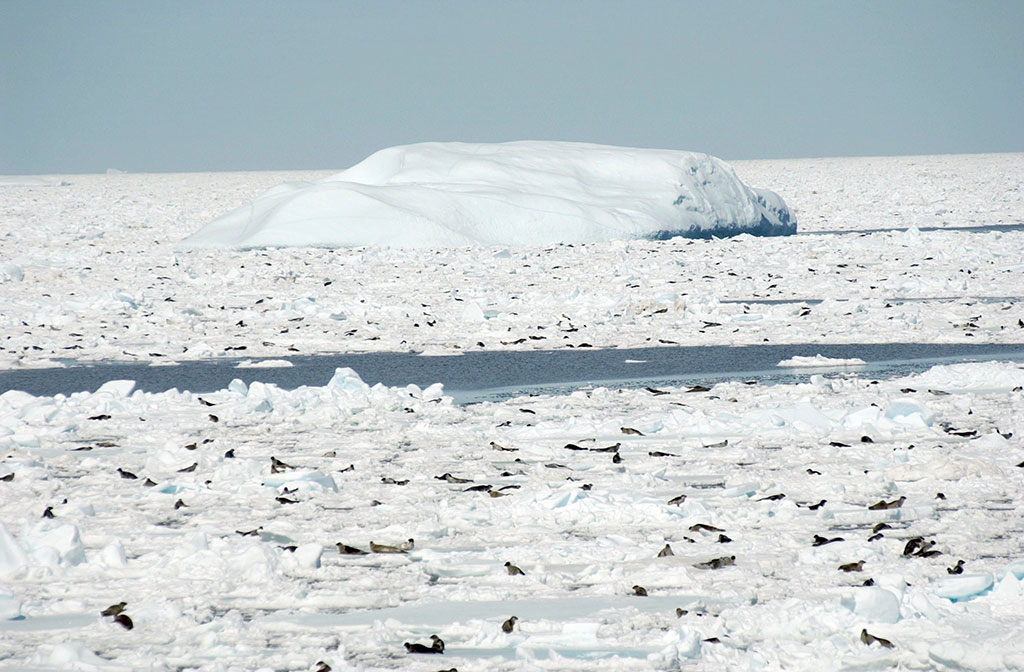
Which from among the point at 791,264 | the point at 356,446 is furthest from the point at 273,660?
the point at 791,264

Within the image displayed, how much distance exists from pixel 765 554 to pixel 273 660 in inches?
65.6

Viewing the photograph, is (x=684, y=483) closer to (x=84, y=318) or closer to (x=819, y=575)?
(x=819, y=575)

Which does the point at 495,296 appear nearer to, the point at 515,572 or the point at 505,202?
the point at 505,202

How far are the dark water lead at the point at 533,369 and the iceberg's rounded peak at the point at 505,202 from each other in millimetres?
9417

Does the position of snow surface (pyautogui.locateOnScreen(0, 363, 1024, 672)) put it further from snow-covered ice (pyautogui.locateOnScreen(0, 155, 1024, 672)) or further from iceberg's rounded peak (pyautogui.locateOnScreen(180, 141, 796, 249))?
iceberg's rounded peak (pyautogui.locateOnScreen(180, 141, 796, 249))

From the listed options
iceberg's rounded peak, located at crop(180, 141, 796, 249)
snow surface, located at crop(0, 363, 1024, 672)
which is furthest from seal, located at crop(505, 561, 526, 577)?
iceberg's rounded peak, located at crop(180, 141, 796, 249)

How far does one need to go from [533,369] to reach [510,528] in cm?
407

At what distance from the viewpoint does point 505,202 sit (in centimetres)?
1950

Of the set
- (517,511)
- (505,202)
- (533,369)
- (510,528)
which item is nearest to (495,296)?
(533,369)

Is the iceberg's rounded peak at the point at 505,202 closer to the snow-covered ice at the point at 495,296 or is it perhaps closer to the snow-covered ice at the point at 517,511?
the snow-covered ice at the point at 495,296

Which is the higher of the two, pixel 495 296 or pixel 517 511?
pixel 495 296

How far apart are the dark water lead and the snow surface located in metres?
0.81

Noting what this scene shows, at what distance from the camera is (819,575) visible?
11.9 ft

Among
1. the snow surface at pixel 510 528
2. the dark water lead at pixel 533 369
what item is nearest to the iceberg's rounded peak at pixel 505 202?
the dark water lead at pixel 533 369
